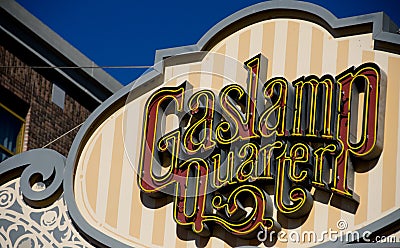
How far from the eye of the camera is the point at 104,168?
1628 centimetres

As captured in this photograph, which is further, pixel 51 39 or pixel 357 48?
pixel 51 39

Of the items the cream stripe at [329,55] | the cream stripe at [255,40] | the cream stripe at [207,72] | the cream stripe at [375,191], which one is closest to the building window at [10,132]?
the cream stripe at [207,72]

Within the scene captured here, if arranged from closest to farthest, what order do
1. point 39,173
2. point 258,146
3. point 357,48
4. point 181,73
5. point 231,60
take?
1. point 357,48
2. point 258,146
3. point 231,60
4. point 181,73
5. point 39,173

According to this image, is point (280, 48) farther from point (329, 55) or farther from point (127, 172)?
point (127, 172)

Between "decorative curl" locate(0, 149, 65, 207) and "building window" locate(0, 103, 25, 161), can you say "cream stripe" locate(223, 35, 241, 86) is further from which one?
"building window" locate(0, 103, 25, 161)

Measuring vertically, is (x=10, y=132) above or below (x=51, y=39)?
below

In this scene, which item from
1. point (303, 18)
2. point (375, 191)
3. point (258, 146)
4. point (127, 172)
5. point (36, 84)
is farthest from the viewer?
point (36, 84)

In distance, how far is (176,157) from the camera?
15664mm

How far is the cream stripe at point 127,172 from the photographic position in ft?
52.2

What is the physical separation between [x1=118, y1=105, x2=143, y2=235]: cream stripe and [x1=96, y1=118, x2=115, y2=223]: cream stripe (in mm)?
211

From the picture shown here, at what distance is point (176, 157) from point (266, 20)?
216 centimetres

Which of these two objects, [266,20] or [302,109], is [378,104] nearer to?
[302,109]

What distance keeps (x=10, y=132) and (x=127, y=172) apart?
6585 mm

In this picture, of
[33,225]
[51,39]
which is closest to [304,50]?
[33,225]
